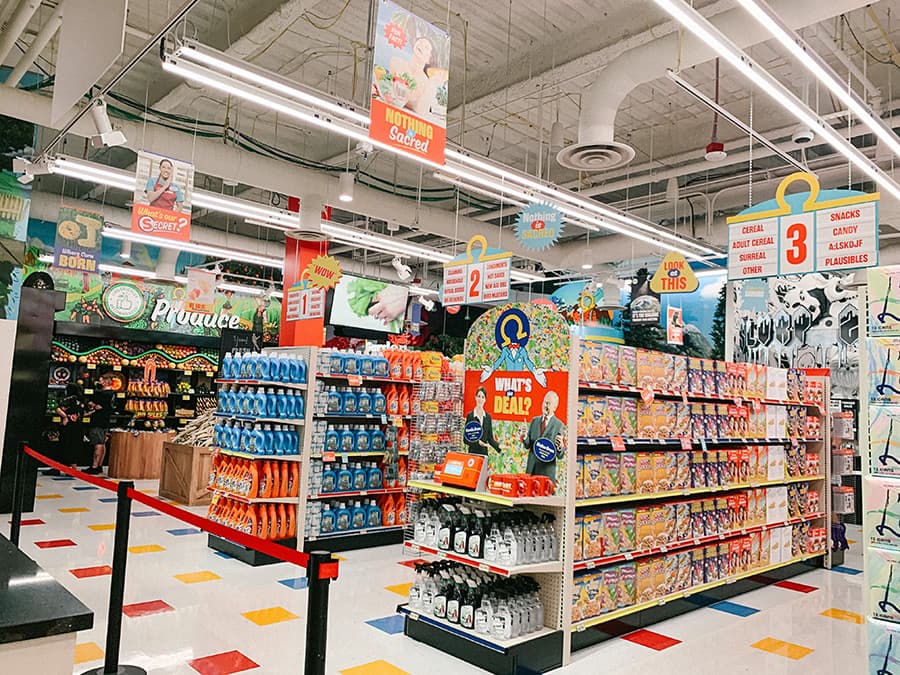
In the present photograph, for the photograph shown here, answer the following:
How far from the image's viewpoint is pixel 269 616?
483 cm

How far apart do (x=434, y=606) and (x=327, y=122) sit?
→ 4407mm

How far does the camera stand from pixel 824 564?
7172 mm

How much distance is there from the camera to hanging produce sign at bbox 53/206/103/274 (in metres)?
10.4

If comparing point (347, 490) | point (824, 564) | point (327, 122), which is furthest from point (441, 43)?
point (824, 564)

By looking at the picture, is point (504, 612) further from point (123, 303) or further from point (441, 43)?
point (123, 303)

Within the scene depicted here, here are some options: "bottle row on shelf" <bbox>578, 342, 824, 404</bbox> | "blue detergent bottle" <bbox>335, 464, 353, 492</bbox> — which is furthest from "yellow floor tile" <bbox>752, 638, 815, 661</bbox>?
"blue detergent bottle" <bbox>335, 464, 353, 492</bbox>

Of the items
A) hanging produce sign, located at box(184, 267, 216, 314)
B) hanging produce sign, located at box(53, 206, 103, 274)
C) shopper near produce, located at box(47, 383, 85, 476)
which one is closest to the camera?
hanging produce sign, located at box(53, 206, 103, 274)

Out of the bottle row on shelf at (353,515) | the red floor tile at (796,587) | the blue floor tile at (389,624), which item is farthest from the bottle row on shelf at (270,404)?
the red floor tile at (796,587)

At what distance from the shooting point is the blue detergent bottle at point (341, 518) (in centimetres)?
686

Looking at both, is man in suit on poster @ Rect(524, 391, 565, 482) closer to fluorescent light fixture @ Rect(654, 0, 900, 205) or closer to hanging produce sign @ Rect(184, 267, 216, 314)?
fluorescent light fixture @ Rect(654, 0, 900, 205)

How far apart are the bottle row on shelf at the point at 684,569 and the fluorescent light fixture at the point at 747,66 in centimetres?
359

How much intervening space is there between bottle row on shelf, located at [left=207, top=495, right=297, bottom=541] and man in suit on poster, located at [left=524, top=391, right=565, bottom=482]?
3.01 metres

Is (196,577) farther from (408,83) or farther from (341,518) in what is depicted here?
(408,83)

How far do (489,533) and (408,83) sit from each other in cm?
290
